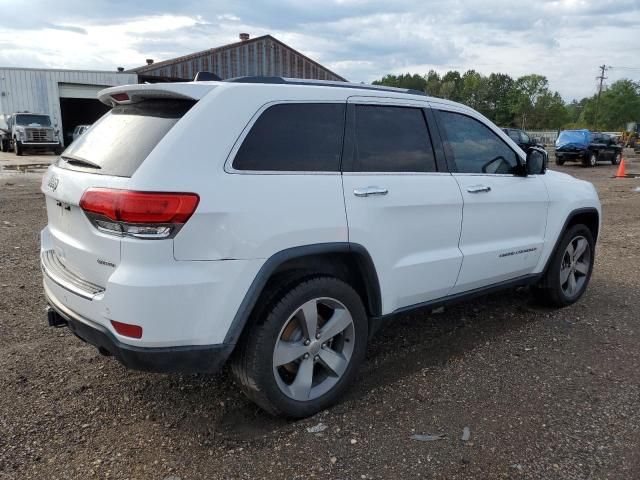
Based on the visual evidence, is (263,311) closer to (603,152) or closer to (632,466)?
(632,466)

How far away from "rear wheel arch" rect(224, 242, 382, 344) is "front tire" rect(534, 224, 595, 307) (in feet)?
7.53

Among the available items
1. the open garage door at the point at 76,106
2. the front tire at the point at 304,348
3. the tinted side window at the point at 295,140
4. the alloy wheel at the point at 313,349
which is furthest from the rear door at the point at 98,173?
the open garage door at the point at 76,106

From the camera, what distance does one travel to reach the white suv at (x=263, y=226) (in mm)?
2445

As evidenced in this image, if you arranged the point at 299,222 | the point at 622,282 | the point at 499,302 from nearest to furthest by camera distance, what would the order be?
the point at 299,222
the point at 499,302
the point at 622,282

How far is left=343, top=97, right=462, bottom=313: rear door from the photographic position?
310 cm

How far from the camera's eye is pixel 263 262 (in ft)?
8.66

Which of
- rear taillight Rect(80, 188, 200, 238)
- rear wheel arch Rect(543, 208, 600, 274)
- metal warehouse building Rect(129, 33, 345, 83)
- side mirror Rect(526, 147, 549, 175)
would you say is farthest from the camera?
metal warehouse building Rect(129, 33, 345, 83)

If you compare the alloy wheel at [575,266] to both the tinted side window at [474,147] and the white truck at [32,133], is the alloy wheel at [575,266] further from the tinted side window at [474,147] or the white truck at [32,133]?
the white truck at [32,133]

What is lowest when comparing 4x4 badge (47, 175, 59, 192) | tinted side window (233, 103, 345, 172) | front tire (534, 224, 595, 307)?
front tire (534, 224, 595, 307)

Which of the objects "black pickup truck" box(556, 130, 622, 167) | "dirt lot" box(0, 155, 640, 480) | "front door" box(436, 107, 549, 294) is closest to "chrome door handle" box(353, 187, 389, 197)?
"front door" box(436, 107, 549, 294)

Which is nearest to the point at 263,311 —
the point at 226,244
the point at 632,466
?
the point at 226,244

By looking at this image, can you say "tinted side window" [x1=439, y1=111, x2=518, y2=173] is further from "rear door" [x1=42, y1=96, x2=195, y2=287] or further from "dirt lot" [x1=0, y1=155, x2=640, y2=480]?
"rear door" [x1=42, y1=96, x2=195, y2=287]

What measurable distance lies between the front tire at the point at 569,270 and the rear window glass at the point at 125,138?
3580 mm

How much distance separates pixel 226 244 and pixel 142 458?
118 cm
